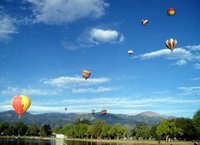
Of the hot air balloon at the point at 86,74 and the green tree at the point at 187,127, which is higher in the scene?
the hot air balloon at the point at 86,74

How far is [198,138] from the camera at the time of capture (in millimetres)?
161500

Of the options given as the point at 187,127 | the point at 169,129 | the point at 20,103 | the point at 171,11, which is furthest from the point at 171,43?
the point at 187,127

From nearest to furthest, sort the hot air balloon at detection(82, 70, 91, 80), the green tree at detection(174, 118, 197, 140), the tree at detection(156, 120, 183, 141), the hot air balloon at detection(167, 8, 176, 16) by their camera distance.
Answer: the hot air balloon at detection(167, 8, 176, 16), the hot air balloon at detection(82, 70, 91, 80), the tree at detection(156, 120, 183, 141), the green tree at detection(174, 118, 197, 140)

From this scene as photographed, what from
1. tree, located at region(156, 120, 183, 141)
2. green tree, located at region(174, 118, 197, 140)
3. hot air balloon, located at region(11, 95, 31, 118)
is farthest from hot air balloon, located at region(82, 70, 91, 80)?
green tree, located at region(174, 118, 197, 140)

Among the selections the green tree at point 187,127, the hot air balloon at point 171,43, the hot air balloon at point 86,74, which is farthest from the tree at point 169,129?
the hot air balloon at point 171,43

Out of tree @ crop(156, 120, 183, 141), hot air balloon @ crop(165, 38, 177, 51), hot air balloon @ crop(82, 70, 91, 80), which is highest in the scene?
hot air balloon @ crop(165, 38, 177, 51)

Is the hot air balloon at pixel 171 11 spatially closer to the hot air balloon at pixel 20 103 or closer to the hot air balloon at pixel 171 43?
the hot air balloon at pixel 171 43

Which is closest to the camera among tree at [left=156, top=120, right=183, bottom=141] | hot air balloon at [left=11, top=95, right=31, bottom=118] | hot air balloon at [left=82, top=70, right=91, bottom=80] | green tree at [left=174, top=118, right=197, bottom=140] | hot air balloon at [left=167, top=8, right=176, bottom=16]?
hot air balloon at [left=11, top=95, right=31, bottom=118]

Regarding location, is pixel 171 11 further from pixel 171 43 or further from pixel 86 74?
pixel 86 74

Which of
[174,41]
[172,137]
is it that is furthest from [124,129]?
[174,41]

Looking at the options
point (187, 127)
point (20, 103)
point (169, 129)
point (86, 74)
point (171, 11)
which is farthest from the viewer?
point (187, 127)

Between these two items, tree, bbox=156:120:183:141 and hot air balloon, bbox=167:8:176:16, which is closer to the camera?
hot air balloon, bbox=167:8:176:16

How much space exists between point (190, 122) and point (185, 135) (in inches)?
279

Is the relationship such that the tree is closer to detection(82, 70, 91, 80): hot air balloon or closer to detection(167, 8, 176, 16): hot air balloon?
detection(82, 70, 91, 80): hot air balloon
